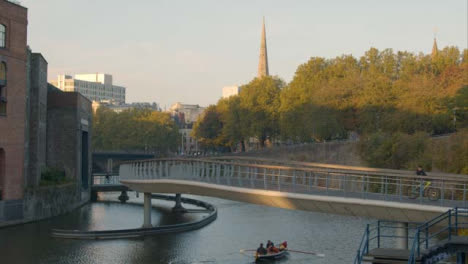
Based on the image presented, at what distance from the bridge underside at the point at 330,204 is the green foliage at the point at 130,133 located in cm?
10402

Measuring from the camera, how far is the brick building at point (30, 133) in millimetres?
51062

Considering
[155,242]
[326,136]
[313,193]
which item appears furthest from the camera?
[326,136]

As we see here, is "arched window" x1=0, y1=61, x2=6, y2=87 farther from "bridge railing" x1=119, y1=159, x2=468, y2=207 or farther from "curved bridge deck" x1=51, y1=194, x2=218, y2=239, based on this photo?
"bridge railing" x1=119, y1=159, x2=468, y2=207

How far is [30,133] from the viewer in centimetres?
5703

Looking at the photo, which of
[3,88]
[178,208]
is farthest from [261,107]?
[3,88]

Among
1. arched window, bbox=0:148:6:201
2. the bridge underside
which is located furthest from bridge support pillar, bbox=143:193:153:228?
arched window, bbox=0:148:6:201

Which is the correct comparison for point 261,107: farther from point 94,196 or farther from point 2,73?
point 2,73

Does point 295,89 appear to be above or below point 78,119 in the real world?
above

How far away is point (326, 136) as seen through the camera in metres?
94.5

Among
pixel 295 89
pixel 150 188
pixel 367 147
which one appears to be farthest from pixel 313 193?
pixel 295 89

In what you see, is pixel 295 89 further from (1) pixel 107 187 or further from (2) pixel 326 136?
(1) pixel 107 187

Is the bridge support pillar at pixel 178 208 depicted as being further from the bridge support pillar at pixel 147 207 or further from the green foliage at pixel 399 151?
the green foliage at pixel 399 151

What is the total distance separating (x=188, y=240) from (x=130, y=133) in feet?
317

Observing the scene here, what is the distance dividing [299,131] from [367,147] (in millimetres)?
25543
